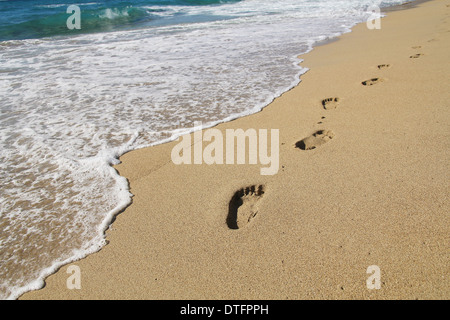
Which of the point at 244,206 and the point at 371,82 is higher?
the point at 371,82

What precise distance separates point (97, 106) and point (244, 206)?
9.56ft

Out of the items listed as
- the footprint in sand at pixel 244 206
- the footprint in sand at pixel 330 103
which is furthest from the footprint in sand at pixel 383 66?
the footprint in sand at pixel 244 206

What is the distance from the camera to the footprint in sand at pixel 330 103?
3.72m

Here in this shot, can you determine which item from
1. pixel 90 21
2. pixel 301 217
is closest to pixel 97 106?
A: pixel 301 217

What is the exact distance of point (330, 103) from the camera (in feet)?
12.6

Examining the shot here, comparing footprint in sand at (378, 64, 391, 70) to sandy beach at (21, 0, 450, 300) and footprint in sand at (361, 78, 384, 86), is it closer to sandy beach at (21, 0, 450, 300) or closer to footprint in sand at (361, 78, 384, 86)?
footprint in sand at (361, 78, 384, 86)

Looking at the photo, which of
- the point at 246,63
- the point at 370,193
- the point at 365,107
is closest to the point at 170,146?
the point at 370,193

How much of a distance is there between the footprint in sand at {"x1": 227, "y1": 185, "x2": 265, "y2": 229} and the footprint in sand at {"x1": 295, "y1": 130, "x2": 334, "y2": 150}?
2.40 ft

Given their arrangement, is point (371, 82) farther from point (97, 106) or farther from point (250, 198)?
point (97, 106)

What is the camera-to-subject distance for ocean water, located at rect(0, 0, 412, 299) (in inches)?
88.5

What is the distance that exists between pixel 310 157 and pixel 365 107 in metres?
1.27

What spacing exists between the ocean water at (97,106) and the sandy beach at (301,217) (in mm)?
240

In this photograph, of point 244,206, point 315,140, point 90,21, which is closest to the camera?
point 244,206

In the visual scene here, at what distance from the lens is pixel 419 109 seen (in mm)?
3271
